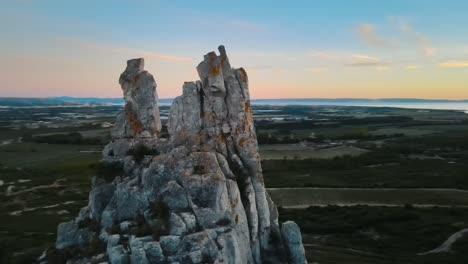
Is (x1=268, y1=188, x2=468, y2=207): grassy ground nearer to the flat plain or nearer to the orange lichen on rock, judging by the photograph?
the flat plain

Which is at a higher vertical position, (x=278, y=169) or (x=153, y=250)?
(x=153, y=250)

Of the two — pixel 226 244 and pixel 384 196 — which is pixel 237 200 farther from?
pixel 384 196

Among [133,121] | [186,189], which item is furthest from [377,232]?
[186,189]

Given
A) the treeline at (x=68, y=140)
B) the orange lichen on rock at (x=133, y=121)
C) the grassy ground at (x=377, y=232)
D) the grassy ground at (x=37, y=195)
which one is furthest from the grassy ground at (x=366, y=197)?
the treeline at (x=68, y=140)

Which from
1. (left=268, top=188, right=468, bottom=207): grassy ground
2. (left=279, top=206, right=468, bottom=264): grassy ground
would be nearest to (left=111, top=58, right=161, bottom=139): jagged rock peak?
(left=279, top=206, right=468, bottom=264): grassy ground

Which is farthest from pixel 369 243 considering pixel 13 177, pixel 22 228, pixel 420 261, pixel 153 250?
pixel 13 177
